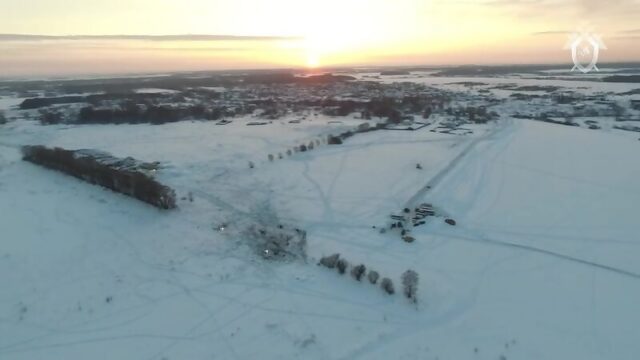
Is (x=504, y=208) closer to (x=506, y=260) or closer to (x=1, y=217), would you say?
(x=506, y=260)

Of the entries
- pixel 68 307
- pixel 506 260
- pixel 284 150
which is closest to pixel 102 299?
pixel 68 307

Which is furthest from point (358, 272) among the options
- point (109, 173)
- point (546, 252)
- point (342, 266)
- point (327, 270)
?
point (109, 173)

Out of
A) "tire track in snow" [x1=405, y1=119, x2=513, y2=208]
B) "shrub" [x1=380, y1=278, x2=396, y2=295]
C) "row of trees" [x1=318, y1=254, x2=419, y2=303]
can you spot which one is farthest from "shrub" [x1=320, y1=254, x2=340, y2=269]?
"tire track in snow" [x1=405, y1=119, x2=513, y2=208]

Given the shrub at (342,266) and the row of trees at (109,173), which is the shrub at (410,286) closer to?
the shrub at (342,266)

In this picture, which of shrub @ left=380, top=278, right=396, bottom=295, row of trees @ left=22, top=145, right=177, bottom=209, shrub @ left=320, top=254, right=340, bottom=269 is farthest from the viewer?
row of trees @ left=22, top=145, right=177, bottom=209

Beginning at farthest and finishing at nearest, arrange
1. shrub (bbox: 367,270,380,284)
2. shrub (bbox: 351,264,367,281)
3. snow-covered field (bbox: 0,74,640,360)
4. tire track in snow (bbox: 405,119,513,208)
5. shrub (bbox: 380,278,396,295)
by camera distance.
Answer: tire track in snow (bbox: 405,119,513,208) < shrub (bbox: 351,264,367,281) < shrub (bbox: 367,270,380,284) < shrub (bbox: 380,278,396,295) < snow-covered field (bbox: 0,74,640,360)

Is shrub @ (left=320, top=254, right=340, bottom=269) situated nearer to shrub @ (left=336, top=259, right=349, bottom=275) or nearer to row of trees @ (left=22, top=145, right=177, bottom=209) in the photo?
shrub @ (left=336, top=259, right=349, bottom=275)
